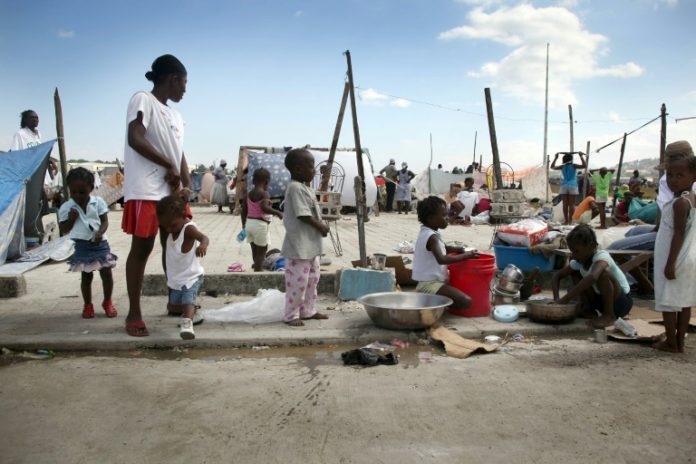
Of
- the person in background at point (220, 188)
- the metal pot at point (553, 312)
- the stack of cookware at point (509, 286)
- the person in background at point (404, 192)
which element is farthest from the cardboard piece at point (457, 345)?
the person in background at point (220, 188)

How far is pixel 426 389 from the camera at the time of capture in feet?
10.5

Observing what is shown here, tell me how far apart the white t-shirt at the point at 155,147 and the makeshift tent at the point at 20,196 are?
3.91 m

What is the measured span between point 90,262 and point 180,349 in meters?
1.22

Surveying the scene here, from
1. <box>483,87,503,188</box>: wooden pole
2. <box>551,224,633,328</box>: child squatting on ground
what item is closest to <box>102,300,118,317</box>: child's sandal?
<box>551,224,633,328</box>: child squatting on ground

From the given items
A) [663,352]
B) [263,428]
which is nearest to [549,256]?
[663,352]

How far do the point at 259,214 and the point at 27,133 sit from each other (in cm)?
426

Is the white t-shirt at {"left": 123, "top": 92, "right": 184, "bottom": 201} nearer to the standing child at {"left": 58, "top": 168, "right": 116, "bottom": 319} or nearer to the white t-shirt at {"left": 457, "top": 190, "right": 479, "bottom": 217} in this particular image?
the standing child at {"left": 58, "top": 168, "right": 116, "bottom": 319}

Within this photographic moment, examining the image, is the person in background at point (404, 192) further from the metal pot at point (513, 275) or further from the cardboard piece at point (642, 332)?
the cardboard piece at point (642, 332)

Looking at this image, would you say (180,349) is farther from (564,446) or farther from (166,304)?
(564,446)

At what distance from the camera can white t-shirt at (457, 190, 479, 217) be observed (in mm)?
15449

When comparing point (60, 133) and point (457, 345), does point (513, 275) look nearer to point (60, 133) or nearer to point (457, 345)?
point (457, 345)

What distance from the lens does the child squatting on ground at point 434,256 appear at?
4743mm

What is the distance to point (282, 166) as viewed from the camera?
16.4m

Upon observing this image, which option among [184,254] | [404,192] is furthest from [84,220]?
[404,192]
